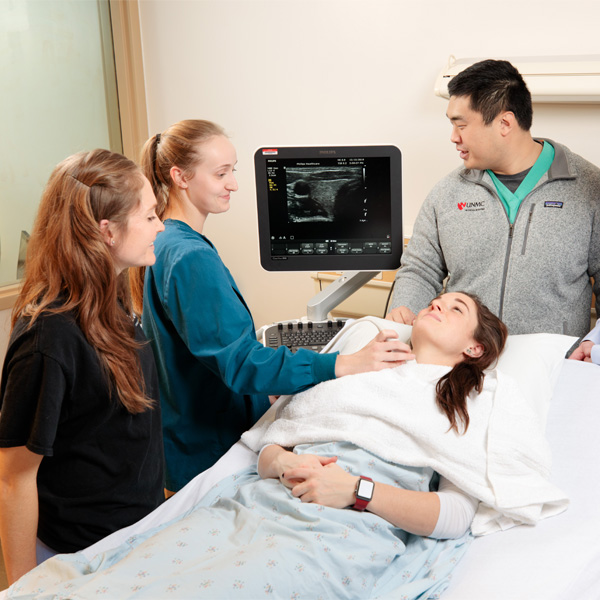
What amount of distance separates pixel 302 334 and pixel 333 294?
0.20 metres

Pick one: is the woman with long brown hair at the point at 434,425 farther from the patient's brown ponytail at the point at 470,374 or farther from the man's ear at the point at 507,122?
the man's ear at the point at 507,122

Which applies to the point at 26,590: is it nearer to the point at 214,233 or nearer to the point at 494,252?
the point at 494,252

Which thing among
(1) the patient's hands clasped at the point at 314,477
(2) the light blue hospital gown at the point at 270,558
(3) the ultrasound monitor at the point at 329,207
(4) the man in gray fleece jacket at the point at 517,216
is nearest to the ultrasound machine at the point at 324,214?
(3) the ultrasound monitor at the point at 329,207

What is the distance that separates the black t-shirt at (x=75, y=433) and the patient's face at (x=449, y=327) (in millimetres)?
648

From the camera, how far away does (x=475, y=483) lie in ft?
4.42

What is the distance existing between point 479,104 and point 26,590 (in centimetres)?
174

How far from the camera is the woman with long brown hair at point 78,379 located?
121 cm

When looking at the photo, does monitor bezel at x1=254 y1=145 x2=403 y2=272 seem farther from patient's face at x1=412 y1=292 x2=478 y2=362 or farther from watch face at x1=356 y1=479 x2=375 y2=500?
watch face at x1=356 y1=479 x2=375 y2=500

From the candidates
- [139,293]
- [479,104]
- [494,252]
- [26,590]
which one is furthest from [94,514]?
[479,104]

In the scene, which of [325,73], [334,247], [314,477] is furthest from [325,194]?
[325,73]

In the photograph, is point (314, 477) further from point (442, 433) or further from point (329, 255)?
point (329, 255)

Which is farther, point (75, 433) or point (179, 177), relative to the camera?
point (179, 177)

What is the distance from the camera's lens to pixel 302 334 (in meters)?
2.11

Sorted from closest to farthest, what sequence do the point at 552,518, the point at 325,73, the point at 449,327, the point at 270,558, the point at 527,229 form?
1. the point at 270,558
2. the point at 552,518
3. the point at 449,327
4. the point at 527,229
5. the point at 325,73
